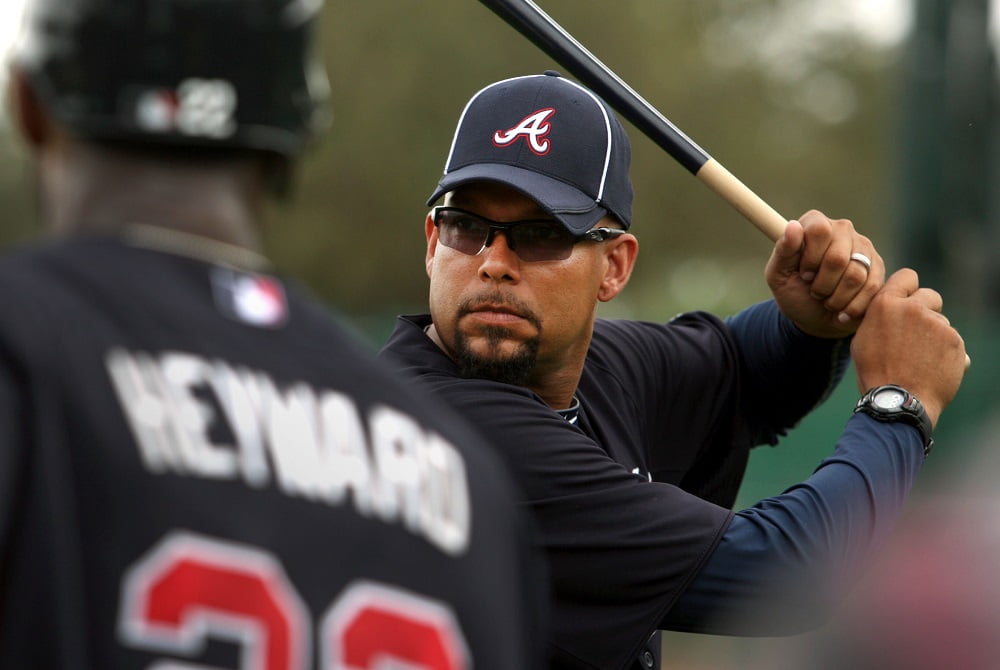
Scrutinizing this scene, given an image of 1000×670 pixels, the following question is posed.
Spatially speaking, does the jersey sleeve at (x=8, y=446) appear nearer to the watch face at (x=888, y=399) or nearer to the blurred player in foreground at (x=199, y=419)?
the blurred player in foreground at (x=199, y=419)

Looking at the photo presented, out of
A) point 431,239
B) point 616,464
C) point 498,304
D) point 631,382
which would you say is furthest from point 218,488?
point 631,382

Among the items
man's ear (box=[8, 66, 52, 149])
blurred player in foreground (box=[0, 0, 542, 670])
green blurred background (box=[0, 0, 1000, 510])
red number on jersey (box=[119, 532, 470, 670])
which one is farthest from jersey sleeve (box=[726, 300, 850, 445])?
green blurred background (box=[0, 0, 1000, 510])

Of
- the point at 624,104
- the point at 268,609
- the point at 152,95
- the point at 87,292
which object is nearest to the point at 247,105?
the point at 152,95

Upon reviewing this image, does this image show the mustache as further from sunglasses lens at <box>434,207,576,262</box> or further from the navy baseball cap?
the navy baseball cap

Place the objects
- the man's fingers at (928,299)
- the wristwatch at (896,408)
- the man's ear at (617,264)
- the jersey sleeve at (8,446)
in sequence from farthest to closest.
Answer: the man's ear at (617,264), the man's fingers at (928,299), the wristwatch at (896,408), the jersey sleeve at (8,446)

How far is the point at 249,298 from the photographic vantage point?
67.6 inches

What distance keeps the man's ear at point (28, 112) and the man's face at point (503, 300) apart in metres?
1.70

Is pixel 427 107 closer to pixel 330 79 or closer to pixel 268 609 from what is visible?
pixel 330 79

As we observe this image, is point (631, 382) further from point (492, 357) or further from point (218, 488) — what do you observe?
point (218, 488)

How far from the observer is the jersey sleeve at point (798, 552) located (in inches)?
123

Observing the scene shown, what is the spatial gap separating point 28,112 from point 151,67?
18 centimetres

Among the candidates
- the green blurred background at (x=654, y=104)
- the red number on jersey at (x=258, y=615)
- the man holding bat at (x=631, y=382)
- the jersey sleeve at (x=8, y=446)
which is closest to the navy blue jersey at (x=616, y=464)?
the man holding bat at (x=631, y=382)

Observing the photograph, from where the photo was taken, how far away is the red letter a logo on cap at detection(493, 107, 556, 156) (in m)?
3.47

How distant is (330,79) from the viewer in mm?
27984
